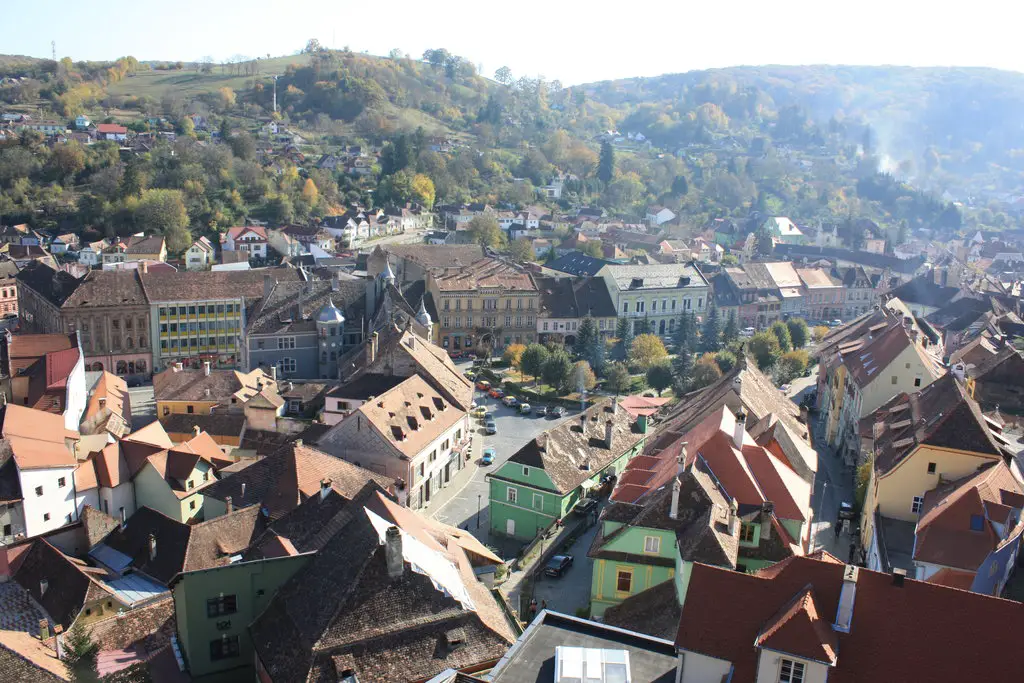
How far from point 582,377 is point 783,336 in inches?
862

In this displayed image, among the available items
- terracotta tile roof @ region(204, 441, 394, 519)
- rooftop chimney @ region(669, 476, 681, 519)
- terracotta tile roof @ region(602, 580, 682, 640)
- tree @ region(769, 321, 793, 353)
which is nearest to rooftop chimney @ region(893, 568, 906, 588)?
terracotta tile roof @ region(602, 580, 682, 640)

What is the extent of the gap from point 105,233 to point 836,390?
8197 centimetres

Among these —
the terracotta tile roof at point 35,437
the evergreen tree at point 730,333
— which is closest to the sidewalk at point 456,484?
the terracotta tile roof at point 35,437

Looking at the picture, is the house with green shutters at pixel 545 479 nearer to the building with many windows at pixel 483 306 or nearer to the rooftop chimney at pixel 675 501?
the rooftop chimney at pixel 675 501

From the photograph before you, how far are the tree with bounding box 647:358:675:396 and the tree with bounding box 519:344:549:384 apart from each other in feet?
24.7

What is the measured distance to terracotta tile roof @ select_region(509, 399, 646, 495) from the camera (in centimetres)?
3597

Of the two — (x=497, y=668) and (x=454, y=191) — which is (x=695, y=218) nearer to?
(x=454, y=191)

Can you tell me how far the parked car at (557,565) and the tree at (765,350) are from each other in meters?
36.0

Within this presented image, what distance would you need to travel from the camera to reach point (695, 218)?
465ft

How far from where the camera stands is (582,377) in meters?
59.7

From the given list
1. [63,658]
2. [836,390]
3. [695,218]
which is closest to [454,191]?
[695,218]

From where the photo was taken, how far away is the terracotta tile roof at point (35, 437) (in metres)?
35.2

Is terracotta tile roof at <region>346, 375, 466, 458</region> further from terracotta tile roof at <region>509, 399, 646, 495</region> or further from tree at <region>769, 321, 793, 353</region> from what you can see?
tree at <region>769, 321, 793, 353</region>

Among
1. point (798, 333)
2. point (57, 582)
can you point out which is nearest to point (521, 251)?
point (798, 333)
